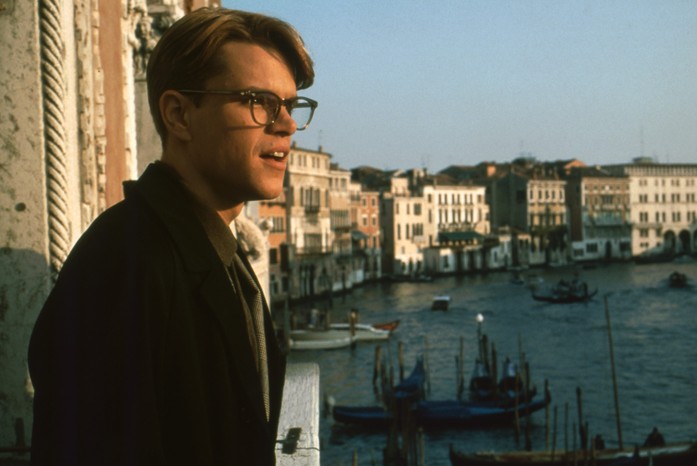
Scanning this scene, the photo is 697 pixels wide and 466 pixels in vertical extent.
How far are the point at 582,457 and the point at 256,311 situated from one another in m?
8.11

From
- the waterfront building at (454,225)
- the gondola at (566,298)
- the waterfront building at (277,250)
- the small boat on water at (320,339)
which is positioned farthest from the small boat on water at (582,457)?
the waterfront building at (454,225)

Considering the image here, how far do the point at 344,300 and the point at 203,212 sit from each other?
86.1 feet

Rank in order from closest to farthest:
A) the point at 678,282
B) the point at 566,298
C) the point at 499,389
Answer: the point at 499,389 → the point at 566,298 → the point at 678,282

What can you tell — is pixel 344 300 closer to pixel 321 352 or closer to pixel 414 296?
pixel 414 296

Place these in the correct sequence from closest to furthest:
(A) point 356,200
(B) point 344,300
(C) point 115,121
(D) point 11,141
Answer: (D) point 11,141
(C) point 115,121
(B) point 344,300
(A) point 356,200

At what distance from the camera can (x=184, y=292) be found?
610 millimetres

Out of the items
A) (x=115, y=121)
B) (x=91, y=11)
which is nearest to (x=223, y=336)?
(x=91, y=11)

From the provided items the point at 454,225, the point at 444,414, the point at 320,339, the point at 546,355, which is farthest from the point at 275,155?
the point at 454,225

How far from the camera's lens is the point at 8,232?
152 cm

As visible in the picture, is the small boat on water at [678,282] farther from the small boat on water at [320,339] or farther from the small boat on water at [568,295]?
the small boat on water at [320,339]

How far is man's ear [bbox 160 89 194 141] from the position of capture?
690 millimetres

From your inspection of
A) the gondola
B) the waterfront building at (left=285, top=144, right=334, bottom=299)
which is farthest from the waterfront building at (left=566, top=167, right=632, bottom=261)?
the gondola

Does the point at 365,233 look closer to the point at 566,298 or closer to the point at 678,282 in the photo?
the point at 566,298

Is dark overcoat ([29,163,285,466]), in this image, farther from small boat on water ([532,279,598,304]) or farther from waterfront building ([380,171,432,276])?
waterfront building ([380,171,432,276])
